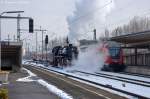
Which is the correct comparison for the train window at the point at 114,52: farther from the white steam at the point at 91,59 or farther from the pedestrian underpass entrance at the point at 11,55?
the pedestrian underpass entrance at the point at 11,55

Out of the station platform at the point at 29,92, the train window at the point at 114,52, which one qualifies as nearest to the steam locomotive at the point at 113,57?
the train window at the point at 114,52

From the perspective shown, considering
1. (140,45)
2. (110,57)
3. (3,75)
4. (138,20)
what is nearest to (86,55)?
(110,57)

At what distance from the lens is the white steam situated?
53.5 metres

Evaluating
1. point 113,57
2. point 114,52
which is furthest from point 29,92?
point 114,52

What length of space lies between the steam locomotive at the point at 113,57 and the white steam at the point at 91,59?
639mm

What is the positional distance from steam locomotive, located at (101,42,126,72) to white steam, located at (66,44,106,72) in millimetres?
639

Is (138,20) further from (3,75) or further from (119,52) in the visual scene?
(3,75)

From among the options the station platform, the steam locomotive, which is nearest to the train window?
the steam locomotive

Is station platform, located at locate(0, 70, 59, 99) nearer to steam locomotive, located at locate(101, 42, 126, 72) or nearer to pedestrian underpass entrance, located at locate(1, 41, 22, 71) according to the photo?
pedestrian underpass entrance, located at locate(1, 41, 22, 71)

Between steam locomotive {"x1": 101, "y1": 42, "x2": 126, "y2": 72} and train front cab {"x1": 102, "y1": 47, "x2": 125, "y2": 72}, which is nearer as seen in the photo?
steam locomotive {"x1": 101, "y1": 42, "x2": 126, "y2": 72}

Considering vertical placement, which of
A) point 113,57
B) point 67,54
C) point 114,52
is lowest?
point 113,57

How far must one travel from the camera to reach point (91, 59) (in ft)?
184

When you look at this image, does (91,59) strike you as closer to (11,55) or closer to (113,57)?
(113,57)

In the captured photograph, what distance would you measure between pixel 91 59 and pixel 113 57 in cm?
429
